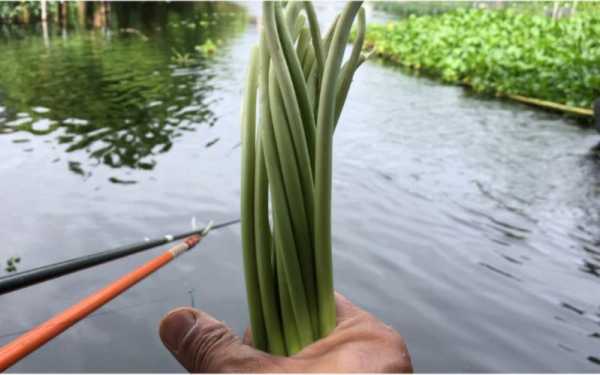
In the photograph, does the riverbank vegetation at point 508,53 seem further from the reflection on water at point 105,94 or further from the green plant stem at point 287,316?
the green plant stem at point 287,316

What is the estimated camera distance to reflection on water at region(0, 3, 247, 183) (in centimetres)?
664

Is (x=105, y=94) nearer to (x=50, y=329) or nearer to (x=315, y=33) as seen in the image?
(x=50, y=329)

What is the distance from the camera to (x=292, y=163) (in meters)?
0.66

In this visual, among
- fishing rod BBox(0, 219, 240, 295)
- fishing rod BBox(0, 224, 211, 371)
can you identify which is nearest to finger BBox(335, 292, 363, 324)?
fishing rod BBox(0, 224, 211, 371)

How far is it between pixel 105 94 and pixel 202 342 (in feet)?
29.8

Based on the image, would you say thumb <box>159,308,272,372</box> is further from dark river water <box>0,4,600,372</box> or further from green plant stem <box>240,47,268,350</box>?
dark river water <box>0,4,600,372</box>

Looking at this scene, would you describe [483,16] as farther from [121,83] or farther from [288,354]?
[288,354]

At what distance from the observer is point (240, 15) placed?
28484mm

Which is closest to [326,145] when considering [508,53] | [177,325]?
[177,325]

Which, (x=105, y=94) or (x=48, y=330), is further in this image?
(x=105, y=94)

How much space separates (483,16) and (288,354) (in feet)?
54.5

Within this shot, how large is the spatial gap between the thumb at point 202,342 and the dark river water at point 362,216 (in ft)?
6.29

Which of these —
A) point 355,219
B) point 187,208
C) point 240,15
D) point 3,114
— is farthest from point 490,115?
point 240,15

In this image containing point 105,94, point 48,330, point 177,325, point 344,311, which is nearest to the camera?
point 344,311
